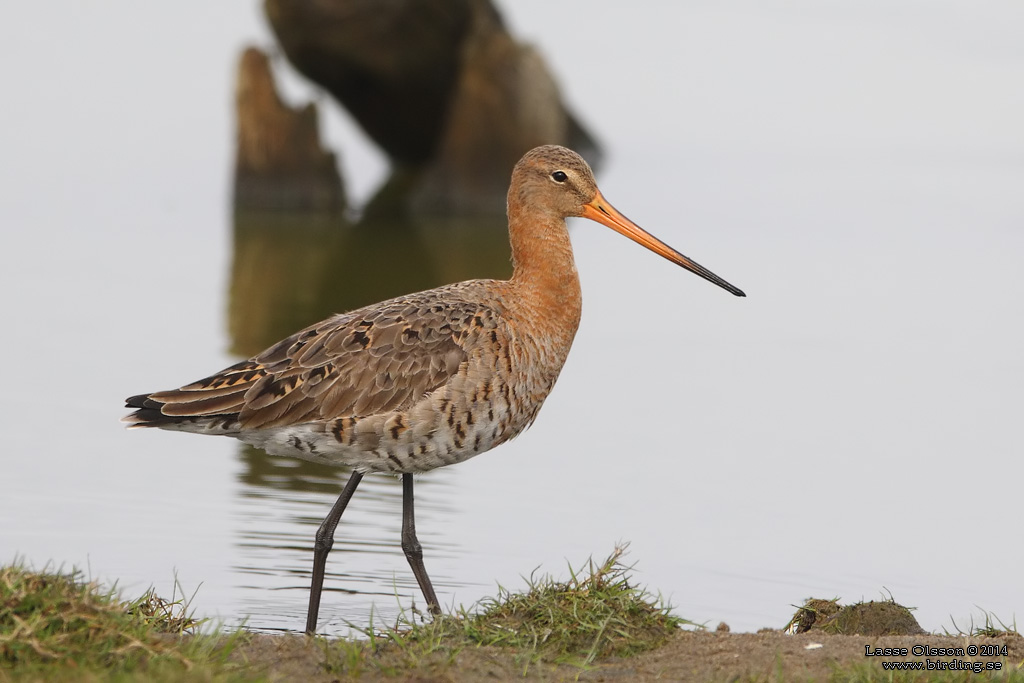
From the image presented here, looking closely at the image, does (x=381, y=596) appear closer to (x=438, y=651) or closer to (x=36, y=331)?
(x=438, y=651)

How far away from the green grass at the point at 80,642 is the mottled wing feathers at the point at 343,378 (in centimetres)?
150

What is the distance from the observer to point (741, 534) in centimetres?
900

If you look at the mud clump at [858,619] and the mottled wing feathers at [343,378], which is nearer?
the mud clump at [858,619]

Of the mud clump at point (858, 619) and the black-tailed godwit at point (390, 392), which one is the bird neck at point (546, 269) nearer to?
the black-tailed godwit at point (390, 392)

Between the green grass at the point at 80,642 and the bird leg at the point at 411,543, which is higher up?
the bird leg at the point at 411,543

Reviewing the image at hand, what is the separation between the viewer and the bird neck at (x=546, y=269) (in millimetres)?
7211

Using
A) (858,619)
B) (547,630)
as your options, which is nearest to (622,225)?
(858,619)

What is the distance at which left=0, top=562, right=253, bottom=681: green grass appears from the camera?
4.87 m

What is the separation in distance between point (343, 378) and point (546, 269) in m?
1.18

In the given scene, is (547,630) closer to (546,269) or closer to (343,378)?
(343,378)

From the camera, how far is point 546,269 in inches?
A: 288

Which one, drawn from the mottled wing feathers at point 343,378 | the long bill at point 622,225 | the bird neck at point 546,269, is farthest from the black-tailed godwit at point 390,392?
the long bill at point 622,225

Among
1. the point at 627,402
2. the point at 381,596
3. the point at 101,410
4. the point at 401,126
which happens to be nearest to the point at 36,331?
the point at 101,410

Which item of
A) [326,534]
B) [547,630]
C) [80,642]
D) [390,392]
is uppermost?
[390,392]
